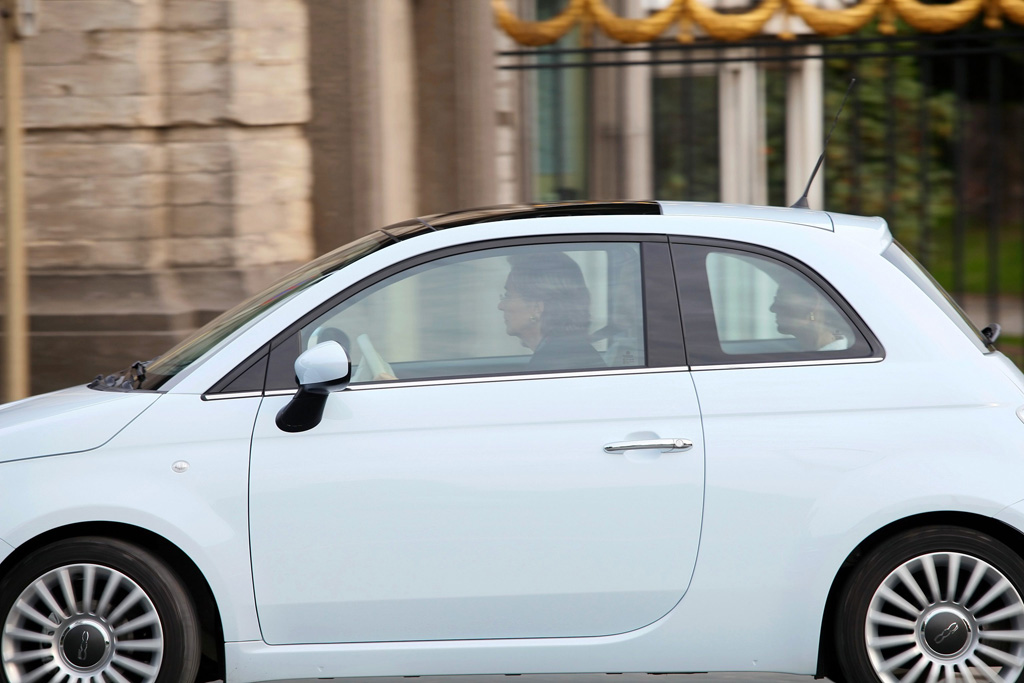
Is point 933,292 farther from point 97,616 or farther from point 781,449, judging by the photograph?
point 97,616

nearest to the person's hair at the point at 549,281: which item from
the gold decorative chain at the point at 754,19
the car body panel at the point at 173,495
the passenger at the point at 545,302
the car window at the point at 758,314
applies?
the passenger at the point at 545,302

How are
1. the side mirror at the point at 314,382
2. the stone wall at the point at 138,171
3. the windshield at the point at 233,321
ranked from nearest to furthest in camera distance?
the side mirror at the point at 314,382
the windshield at the point at 233,321
the stone wall at the point at 138,171

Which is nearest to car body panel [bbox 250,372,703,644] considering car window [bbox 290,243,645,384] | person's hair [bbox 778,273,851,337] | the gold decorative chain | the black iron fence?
car window [bbox 290,243,645,384]

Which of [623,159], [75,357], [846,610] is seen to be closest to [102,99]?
[75,357]

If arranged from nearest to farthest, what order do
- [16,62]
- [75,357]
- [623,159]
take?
1. [16,62]
2. [75,357]
3. [623,159]

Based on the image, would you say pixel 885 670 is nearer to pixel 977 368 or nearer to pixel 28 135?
pixel 977 368

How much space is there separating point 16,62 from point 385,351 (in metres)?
3.24

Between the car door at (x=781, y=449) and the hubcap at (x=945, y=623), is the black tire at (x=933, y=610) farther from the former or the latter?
the car door at (x=781, y=449)

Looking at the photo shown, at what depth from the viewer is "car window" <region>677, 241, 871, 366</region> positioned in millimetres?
3699

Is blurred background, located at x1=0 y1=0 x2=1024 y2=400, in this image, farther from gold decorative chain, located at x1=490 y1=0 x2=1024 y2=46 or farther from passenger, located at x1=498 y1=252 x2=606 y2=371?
passenger, located at x1=498 y1=252 x2=606 y2=371

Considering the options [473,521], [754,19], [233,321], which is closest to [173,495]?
[233,321]

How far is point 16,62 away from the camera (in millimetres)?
5961

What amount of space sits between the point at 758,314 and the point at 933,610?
3.30 feet

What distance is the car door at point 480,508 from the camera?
3553 mm
